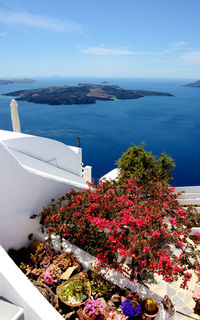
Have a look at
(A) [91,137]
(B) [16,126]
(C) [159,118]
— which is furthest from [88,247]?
(C) [159,118]

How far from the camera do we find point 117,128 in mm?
102000

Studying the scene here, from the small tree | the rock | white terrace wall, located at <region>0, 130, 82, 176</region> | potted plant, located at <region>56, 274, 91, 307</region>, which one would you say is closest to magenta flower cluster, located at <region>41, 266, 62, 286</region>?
potted plant, located at <region>56, 274, 91, 307</region>

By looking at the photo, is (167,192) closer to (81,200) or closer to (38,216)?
(81,200)

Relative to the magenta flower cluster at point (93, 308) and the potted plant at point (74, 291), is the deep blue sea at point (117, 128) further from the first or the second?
the magenta flower cluster at point (93, 308)

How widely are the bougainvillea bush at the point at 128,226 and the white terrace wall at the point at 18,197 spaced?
0.59 m

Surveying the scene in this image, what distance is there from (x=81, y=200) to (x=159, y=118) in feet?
395

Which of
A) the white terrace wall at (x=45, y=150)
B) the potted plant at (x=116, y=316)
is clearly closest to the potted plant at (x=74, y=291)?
the potted plant at (x=116, y=316)

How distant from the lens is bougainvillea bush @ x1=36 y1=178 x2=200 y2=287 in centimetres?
629

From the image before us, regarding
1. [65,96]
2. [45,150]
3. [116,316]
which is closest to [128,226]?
[116,316]

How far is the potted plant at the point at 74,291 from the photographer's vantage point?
6324 mm

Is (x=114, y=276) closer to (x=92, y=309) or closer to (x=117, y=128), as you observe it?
(x=92, y=309)

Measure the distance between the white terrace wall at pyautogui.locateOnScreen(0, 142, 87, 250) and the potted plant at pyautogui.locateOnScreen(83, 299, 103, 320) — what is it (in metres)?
3.73

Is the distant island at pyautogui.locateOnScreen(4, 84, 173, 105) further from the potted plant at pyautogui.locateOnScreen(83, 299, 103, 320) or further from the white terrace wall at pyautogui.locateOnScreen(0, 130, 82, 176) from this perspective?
the potted plant at pyautogui.locateOnScreen(83, 299, 103, 320)

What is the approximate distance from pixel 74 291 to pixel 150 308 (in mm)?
2483
